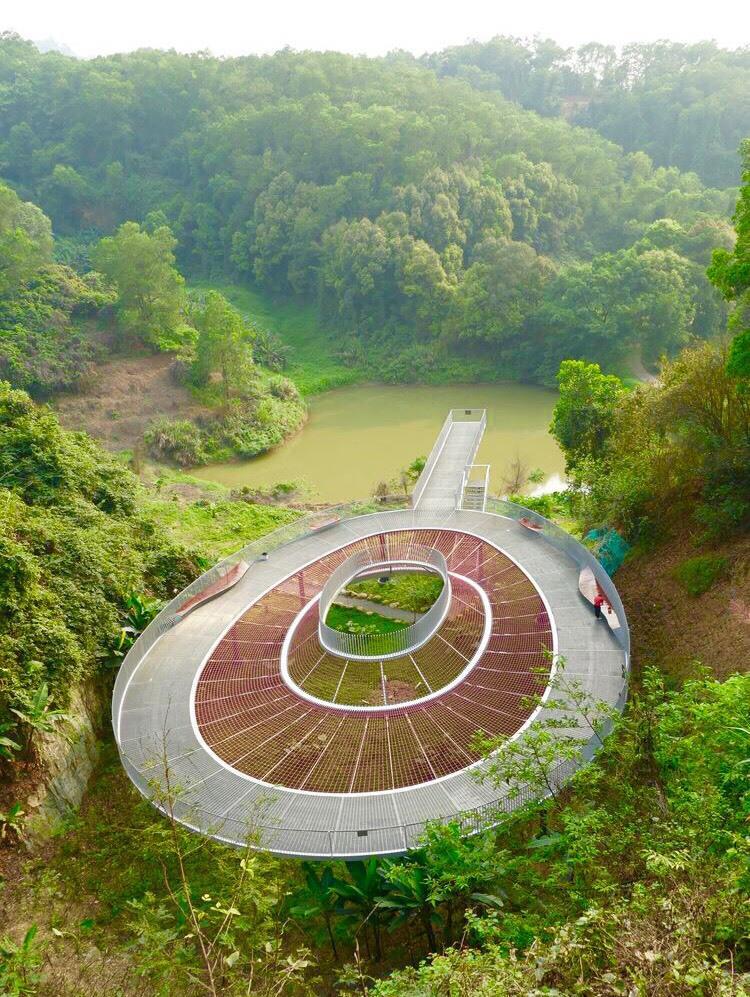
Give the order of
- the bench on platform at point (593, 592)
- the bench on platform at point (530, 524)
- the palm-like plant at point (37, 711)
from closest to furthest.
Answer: the palm-like plant at point (37, 711) → the bench on platform at point (593, 592) → the bench on platform at point (530, 524)

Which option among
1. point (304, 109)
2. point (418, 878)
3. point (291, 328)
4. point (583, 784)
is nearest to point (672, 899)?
point (583, 784)

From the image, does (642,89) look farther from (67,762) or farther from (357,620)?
(67,762)

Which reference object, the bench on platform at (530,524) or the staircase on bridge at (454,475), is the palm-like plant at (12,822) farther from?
the bench on platform at (530,524)

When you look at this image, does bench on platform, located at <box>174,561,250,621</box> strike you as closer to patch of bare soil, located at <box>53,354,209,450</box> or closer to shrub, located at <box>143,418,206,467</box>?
shrub, located at <box>143,418,206,467</box>

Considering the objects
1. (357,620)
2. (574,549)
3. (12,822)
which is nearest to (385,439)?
(357,620)

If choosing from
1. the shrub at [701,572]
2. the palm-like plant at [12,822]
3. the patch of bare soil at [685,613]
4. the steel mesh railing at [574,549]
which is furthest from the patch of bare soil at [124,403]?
the shrub at [701,572]

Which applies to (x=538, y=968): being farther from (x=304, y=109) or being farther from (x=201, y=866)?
(x=304, y=109)

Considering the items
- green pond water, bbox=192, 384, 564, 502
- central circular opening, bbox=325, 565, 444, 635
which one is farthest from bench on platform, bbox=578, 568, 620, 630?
green pond water, bbox=192, 384, 564, 502
